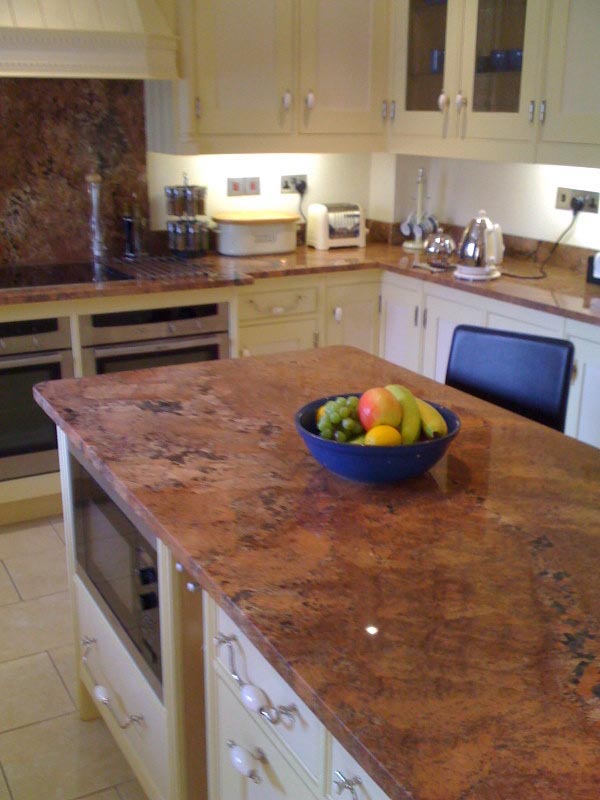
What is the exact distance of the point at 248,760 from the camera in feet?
4.38

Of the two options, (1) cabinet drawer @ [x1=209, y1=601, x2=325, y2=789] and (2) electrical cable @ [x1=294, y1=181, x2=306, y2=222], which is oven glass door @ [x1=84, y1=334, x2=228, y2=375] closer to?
(2) electrical cable @ [x1=294, y1=181, x2=306, y2=222]

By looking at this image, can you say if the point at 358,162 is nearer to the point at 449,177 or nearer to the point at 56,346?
the point at 449,177

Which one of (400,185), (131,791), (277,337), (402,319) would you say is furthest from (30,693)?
(400,185)

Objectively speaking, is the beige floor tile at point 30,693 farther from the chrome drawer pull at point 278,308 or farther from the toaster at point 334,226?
the toaster at point 334,226

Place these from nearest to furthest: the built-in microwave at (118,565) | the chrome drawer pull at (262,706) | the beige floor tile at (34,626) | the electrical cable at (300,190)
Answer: the chrome drawer pull at (262,706)
the built-in microwave at (118,565)
the beige floor tile at (34,626)
the electrical cable at (300,190)

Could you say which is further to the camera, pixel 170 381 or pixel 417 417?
pixel 170 381

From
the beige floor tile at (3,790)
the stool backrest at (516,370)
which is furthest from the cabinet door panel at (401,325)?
the beige floor tile at (3,790)

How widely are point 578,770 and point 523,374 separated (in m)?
1.38

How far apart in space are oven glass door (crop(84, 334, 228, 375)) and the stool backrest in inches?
54.9

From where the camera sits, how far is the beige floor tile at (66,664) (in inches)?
97.2

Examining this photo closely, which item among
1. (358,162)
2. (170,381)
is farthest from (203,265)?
(170,381)

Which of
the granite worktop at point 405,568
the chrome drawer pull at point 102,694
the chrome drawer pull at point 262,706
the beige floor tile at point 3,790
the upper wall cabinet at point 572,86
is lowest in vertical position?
the beige floor tile at point 3,790

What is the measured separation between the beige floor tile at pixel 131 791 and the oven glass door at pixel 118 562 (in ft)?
1.63

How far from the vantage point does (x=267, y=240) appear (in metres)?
3.95
